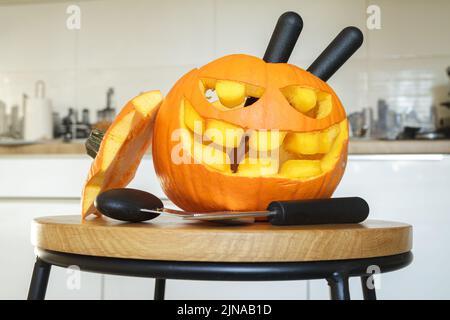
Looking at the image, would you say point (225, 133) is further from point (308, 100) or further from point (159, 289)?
point (159, 289)

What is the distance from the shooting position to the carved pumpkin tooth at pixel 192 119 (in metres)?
0.60

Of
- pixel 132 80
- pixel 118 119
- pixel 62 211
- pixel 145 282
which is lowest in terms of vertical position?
pixel 145 282

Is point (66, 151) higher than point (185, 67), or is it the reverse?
point (185, 67)

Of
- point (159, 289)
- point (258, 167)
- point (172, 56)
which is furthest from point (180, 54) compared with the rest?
point (258, 167)

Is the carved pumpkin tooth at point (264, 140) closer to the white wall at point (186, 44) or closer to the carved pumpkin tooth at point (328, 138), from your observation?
the carved pumpkin tooth at point (328, 138)

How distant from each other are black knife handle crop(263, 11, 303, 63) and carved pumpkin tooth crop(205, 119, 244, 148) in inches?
5.5

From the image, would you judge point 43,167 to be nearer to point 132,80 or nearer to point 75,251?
point 132,80

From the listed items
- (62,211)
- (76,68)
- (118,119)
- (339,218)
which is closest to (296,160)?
(339,218)

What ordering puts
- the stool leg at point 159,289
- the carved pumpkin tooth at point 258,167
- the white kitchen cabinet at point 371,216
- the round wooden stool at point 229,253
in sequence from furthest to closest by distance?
1. the white kitchen cabinet at point 371,216
2. the stool leg at point 159,289
3. the carved pumpkin tooth at point 258,167
4. the round wooden stool at point 229,253

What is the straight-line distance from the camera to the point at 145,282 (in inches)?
55.4

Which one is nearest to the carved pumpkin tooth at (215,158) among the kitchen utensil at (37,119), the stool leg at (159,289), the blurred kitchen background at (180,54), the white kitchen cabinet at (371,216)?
the stool leg at (159,289)

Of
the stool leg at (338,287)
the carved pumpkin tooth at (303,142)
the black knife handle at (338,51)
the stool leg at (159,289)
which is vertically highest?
the black knife handle at (338,51)

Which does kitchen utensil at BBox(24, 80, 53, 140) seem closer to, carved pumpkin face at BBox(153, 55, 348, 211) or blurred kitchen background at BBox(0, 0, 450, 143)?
blurred kitchen background at BBox(0, 0, 450, 143)
